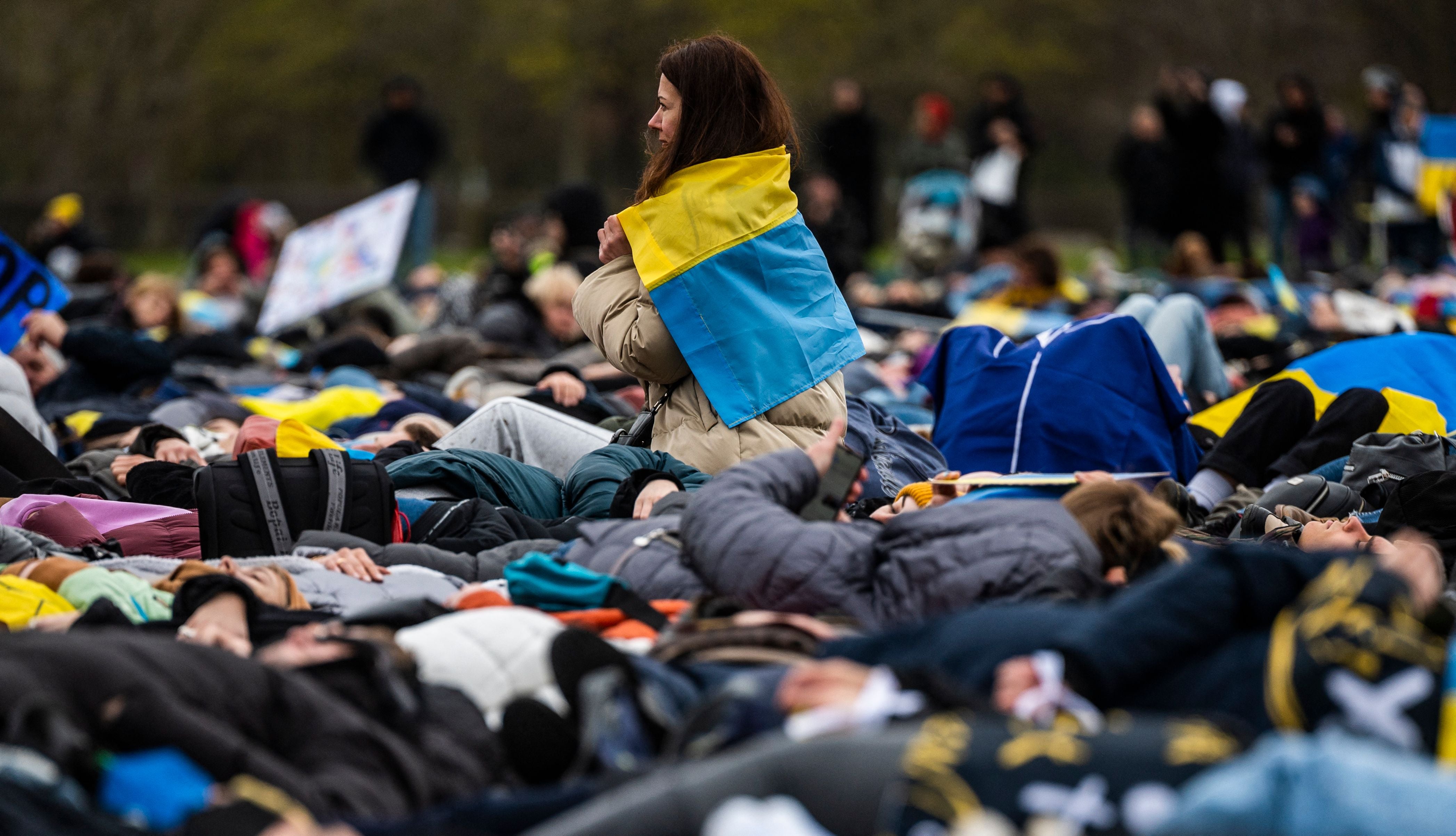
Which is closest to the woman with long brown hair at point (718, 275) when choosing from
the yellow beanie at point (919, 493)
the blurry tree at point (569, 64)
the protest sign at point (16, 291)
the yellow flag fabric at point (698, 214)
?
the yellow flag fabric at point (698, 214)

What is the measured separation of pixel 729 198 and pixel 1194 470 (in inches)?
81.4

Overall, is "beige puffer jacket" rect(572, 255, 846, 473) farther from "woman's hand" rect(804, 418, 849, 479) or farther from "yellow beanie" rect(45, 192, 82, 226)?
"yellow beanie" rect(45, 192, 82, 226)

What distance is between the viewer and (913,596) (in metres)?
3.57

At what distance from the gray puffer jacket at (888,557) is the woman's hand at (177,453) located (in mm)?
2704

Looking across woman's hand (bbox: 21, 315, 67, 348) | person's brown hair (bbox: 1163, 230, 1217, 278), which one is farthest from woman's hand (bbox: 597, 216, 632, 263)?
person's brown hair (bbox: 1163, 230, 1217, 278)

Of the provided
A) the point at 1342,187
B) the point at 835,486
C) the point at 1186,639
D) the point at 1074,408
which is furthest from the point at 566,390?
the point at 1342,187

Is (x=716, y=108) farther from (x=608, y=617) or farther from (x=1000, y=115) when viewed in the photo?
(x=1000, y=115)

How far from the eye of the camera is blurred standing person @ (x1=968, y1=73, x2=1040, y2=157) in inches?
639

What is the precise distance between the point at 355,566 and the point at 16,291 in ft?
12.7

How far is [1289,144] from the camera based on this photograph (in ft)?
51.8

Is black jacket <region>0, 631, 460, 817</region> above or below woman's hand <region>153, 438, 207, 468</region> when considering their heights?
above

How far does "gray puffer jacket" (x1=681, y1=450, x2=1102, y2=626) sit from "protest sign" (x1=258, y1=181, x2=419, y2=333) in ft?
22.8

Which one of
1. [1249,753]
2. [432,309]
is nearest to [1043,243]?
[432,309]

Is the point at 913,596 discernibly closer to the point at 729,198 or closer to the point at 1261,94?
the point at 729,198
